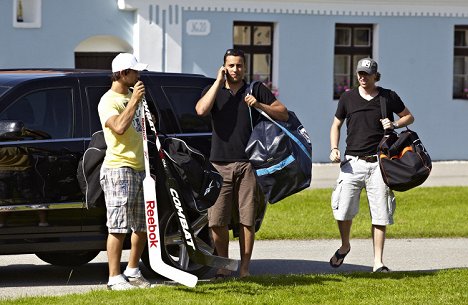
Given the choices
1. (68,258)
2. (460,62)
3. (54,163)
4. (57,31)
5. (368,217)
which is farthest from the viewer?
(460,62)

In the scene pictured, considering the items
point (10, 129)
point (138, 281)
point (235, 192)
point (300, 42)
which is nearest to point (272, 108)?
point (235, 192)

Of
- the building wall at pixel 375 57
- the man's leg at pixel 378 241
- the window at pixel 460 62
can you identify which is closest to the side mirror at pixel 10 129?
the man's leg at pixel 378 241

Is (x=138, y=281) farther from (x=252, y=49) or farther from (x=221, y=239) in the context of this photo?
(x=252, y=49)

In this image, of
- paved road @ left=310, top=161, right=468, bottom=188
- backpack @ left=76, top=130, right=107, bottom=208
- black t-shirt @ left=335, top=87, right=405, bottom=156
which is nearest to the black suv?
Result: backpack @ left=76, top=130, right=107, bottom=208

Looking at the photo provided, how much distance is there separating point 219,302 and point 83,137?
7.17 feet

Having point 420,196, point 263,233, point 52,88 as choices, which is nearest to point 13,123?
point 52,88

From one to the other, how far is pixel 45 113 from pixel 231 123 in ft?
5.11

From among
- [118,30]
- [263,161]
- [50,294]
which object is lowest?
[50,294]

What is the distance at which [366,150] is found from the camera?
437 inches

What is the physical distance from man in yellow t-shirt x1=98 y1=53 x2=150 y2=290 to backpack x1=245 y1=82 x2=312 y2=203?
89cm

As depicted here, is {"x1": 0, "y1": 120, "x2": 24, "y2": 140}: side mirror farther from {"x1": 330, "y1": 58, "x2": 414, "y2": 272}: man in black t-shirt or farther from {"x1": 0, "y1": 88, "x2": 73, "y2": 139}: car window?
{"x1": 330, "y1": 58, "x2": 414, "y2": 272}: man in black t-shirt

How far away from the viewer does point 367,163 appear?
11102 mm

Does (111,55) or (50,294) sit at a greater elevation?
(111,55)

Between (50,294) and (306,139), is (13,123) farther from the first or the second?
(306,139)
